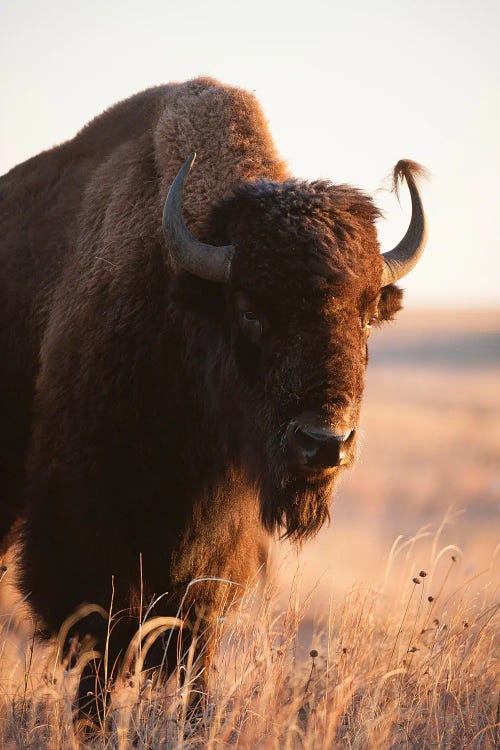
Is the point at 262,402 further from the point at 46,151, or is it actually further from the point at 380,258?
the point at 46,151

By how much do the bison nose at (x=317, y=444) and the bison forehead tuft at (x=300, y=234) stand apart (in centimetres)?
63

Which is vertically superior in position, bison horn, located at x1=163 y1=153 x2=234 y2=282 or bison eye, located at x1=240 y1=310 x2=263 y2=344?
bison horn, located at x1=163 y1=153 x2=234 y2=282

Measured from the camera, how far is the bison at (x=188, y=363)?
4.58 metres

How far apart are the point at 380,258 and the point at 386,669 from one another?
188 centimetres

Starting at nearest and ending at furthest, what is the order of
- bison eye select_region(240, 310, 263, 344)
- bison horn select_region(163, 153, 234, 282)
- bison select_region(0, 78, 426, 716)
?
1. bison select_region(0, 78, 426, 716)
2. bison eye select_region(240, 310, 263, 344)
3. bison horn select_region(163, 153, 234, 282)

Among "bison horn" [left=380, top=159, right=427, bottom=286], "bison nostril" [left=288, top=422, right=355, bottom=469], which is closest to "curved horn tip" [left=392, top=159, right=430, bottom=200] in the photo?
"bison horn" [left=380, top=159, right=427, bottom=286]

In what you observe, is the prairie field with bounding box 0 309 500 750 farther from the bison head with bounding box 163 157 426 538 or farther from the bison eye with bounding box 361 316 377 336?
the bison eye with bounding box 361 316 377 336

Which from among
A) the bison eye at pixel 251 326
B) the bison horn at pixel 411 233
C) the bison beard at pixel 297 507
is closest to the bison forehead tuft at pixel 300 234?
the bison eye at pixel 251 326

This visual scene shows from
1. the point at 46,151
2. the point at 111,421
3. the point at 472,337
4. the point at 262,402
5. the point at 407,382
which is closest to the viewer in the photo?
the point at 262,402

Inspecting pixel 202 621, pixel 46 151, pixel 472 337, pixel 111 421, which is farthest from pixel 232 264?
pixel 472 337

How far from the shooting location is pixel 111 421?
5121 millimetres

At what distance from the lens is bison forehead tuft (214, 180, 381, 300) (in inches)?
181

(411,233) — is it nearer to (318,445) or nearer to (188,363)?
(188,363)

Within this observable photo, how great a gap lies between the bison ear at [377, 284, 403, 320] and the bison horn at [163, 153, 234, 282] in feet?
2.94
